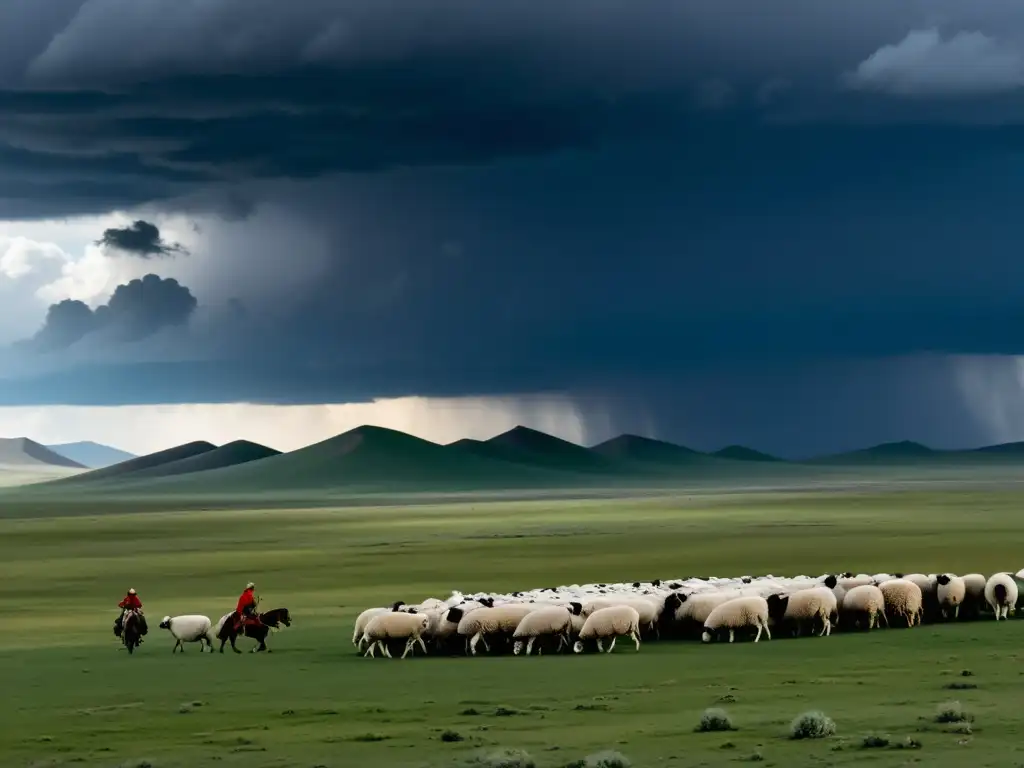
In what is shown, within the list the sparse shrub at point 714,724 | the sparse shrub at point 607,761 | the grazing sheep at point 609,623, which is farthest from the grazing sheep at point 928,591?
the sparse shrub at point 607,761

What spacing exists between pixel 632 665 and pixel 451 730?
21.4 ft

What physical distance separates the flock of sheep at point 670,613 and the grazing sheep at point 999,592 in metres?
0.02

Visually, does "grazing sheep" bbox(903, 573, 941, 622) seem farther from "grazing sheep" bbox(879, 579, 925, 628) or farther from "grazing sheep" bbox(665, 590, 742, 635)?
"grazing sheep" bbox(665, 590, 742, 635)

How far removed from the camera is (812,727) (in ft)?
56.2

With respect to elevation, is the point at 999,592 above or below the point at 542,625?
above

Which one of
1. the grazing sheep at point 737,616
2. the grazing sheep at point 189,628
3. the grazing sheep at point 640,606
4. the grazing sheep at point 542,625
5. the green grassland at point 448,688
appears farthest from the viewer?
the grazing sheep at point 189,628

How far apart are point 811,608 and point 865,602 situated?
120 centimetres

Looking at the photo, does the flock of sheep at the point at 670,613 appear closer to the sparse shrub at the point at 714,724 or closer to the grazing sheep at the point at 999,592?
the grazing sheep at the point at 999,592

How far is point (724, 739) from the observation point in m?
17.3

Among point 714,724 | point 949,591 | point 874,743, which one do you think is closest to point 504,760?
point 714,724

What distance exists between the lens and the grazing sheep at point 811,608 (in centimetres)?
2773

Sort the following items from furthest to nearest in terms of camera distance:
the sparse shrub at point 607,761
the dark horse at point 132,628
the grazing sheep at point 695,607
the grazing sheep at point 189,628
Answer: the grazing sheep at point 189,628, the grazing sheep at point 695,607, the dark horse at point 132,628, the sparse shrub at point 607,761

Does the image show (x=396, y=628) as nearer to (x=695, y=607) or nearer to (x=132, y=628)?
(x=132, y=628)

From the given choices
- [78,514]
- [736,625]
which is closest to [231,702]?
[736,625]
